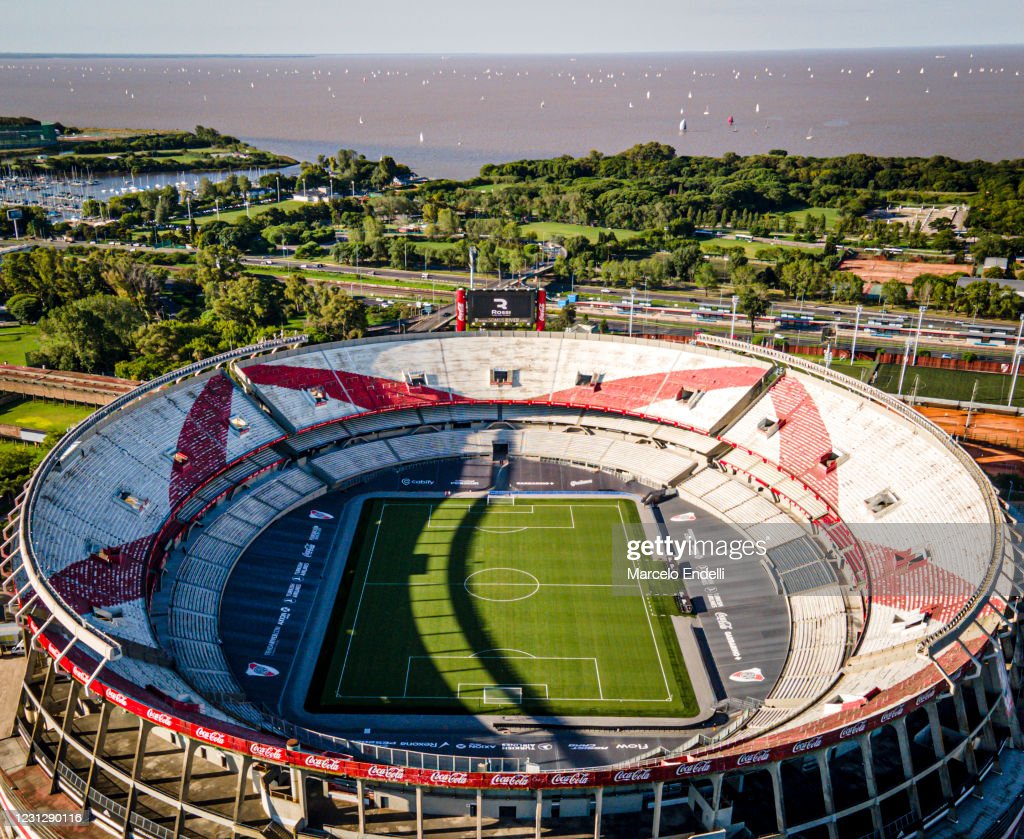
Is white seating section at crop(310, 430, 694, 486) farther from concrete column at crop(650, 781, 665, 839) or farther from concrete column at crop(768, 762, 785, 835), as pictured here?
concrete column at crop(650, 781, 665, 839)

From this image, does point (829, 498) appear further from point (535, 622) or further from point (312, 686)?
point (312, 686)

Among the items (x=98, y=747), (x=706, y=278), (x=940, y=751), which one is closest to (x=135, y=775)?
(x=98, y=747)

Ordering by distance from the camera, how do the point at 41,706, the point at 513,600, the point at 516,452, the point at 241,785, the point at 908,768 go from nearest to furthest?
the point at 241,785
the point at 908,768
the point at 41,706
the point at 513,600
the point at 516,452

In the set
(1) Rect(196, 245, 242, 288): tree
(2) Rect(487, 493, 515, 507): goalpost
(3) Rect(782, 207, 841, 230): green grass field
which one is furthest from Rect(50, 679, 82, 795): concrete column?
(3) Rect(782, 207, 841, 230): green grass field

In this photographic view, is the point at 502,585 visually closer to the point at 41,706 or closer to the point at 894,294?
the point at 41,706

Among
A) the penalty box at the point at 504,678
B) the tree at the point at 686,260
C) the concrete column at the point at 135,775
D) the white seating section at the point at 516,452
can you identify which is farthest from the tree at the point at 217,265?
the concrete column at the point at 135,775
